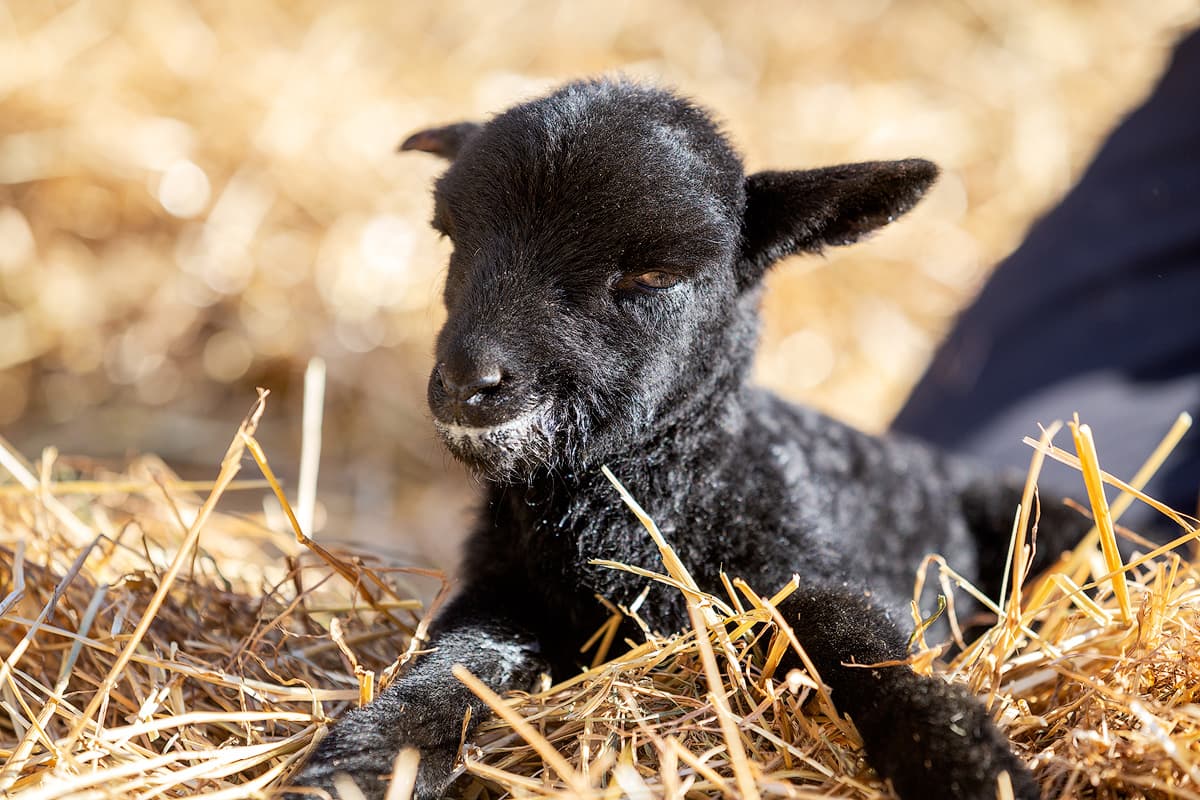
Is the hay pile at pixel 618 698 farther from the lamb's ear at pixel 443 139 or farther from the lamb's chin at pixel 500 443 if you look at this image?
the lamb's ear at pixel 443 139

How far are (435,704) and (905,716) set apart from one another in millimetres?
988

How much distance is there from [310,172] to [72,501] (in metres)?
3.08

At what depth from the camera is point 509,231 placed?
2.22 metres

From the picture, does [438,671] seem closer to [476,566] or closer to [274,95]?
[476,566]

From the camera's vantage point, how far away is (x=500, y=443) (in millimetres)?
2076

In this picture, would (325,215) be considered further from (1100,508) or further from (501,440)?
(1100,508)

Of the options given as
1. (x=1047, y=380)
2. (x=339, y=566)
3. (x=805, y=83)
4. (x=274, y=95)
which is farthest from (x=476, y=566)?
(x=805, y=83)

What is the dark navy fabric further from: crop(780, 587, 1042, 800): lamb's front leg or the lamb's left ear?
crop(780, 587, 1042, 800): lamb's front leg

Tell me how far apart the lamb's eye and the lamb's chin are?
36 cm

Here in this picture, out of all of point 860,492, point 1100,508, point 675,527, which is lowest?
point 860,492

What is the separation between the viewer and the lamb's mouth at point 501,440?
2.05 m

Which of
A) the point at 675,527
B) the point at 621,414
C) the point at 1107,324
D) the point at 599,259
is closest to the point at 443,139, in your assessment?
the point at 599,259

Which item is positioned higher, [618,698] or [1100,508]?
[1100,508]

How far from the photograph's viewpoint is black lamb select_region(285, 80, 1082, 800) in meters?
2.00
